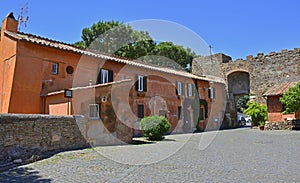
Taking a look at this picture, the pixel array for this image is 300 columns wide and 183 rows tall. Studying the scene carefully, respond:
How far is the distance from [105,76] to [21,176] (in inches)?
456

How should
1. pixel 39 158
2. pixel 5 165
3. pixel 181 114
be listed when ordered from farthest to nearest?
pixel 181 114 → pixel 39 158 → pixel 5 165

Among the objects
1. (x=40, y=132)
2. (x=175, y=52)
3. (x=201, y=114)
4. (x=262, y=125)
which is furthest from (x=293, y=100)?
(x=175, y=52)

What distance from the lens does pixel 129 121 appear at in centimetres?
1382

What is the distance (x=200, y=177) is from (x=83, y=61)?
12.4m

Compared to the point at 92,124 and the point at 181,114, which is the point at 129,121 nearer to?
the point at 92,124

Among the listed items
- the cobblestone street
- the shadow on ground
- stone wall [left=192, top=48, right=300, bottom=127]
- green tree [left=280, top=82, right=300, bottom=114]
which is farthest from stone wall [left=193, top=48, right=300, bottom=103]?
the shadow on ground

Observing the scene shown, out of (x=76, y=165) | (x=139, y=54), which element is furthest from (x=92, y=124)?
(x=139, y=54)

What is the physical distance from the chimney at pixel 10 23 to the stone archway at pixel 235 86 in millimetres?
24694

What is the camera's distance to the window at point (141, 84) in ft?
66.2

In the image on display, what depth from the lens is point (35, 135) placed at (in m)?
9.58

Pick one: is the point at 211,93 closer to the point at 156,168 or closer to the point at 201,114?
the point at 201,114

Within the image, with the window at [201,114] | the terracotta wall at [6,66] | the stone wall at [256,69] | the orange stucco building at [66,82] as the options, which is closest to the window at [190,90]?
the window at [201,114]

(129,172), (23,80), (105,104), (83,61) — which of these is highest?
(83,61)

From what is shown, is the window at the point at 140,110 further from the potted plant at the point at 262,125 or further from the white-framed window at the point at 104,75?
the potted plant at the point at 262,125
